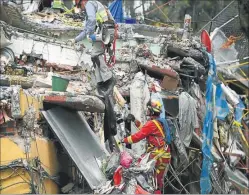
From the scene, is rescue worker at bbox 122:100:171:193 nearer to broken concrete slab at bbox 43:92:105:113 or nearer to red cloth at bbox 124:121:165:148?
red cloth at bbox 124:121:165:148

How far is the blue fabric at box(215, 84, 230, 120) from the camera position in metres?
13.0

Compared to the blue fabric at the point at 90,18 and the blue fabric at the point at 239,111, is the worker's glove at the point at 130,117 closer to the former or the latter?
the blue fabric at the point at 90,18

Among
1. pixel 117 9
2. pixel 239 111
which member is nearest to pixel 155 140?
pixel 239 111

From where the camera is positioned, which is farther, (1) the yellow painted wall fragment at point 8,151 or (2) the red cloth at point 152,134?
(2) the red cloth at point 152,134

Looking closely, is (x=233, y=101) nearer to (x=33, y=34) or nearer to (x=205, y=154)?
(x=205, y=154)

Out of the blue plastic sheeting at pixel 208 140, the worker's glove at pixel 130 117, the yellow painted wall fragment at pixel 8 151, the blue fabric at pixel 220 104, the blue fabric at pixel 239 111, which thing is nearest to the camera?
the yellow painted wall fragment at pixel 8 151

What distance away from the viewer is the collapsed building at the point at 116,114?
7.95m

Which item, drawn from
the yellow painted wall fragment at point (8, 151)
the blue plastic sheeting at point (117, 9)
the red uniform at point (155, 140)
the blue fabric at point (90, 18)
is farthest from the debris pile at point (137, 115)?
the blue plastic sheeting at point (117, 9)

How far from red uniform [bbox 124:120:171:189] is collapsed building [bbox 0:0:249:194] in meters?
0.29

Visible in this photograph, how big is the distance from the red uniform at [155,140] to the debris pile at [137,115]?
11.7 inches

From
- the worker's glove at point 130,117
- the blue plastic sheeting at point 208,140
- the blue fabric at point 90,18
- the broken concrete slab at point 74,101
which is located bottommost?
the blue plastic sheeting at point 208,140

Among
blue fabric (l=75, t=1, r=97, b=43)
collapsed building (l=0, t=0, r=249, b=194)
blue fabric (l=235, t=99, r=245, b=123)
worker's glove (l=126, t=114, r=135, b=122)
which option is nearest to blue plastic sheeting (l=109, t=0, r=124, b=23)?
collapsed building (l=0, t=0, r=249, b=194)

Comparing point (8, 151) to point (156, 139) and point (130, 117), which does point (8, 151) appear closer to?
point (156, 139)

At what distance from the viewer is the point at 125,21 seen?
54.9 feet
